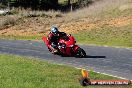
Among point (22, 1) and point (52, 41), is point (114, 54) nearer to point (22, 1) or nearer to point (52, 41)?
point (52, 41)

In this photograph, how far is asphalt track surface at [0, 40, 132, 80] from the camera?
1839cm

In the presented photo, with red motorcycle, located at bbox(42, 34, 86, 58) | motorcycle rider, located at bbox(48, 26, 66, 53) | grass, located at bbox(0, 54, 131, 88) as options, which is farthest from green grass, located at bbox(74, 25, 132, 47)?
grass, located at bbox(0, 54, 131, 88)

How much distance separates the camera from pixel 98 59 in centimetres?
2227

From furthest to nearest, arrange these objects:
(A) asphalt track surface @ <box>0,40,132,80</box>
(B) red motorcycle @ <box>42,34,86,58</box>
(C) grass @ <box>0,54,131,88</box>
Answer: (B) red motorcycle @ <box>42,34,86,58</box>, (A) asphalt track surface @ <box>0,40,132,80</box>, (C) grass @ <box>0,54,131,88</box>

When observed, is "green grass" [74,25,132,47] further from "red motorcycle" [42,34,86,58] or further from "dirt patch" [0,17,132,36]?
"red motorcycle" [42,34,86,58]

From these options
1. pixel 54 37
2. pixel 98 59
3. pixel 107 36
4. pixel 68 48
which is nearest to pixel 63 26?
pixel 107 36

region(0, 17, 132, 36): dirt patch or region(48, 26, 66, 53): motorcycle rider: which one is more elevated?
region(48, 26, 66, 53): motorcycle rider

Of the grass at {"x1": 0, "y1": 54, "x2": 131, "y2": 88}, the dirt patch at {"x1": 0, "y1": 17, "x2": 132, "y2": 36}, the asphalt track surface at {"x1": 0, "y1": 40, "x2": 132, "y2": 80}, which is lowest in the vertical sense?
the dirt patch at {"x1": 0, "y1": 17, "x2": 132, "y2": 36}

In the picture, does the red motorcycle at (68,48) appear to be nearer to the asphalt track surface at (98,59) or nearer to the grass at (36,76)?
the asphalt track surface at (98,59)

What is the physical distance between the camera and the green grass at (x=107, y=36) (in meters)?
34.0

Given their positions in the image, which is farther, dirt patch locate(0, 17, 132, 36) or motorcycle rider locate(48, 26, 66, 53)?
dirt patch locate(0, 17, 132, 36)

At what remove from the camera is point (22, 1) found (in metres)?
69.0

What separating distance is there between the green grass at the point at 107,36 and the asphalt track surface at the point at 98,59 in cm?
617

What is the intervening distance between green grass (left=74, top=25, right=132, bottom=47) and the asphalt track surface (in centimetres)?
617
